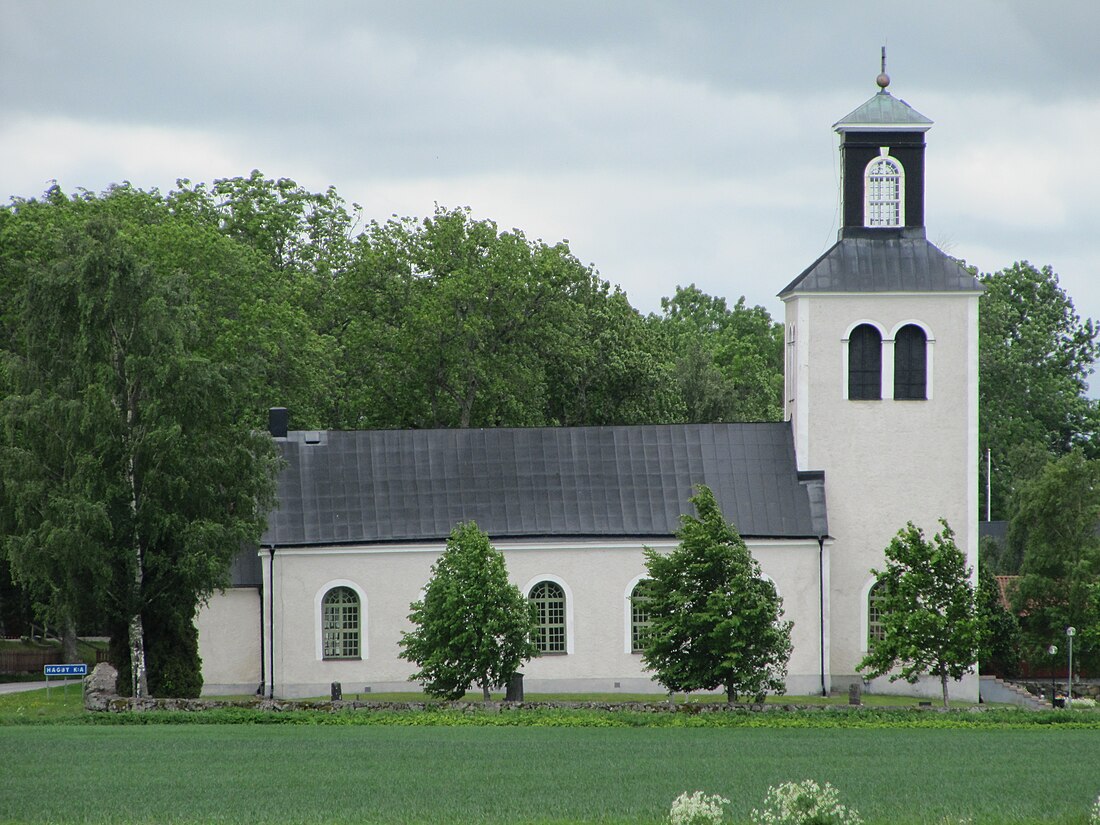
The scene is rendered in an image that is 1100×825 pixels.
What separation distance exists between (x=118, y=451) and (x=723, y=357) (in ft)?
198

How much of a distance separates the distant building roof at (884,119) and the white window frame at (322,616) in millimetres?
17042

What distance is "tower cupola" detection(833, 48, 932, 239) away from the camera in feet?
136

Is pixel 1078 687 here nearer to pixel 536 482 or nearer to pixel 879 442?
pixel 879 442

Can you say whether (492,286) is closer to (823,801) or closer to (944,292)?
(944,292)

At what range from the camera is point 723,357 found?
92.3m

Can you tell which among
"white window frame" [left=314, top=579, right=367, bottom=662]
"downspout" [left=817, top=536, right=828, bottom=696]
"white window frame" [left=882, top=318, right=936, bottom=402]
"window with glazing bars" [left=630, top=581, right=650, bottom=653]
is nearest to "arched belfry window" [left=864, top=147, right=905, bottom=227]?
"white window frame" [left=882, top=318, right=936, bottom=402]

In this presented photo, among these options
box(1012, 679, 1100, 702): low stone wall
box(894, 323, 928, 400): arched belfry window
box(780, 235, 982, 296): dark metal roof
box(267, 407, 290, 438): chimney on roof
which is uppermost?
box(780, 235, 982, 296): dark metal roof

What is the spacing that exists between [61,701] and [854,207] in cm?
2347

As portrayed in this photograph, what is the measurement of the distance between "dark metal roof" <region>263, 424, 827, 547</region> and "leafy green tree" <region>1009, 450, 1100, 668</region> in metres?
10.8

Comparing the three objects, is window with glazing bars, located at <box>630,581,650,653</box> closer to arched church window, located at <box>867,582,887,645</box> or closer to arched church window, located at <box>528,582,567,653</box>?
arched church window, located at <box>528,582,567,653</box>

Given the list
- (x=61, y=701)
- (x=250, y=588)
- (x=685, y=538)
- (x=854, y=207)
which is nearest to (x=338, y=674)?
(x=250, y=588)

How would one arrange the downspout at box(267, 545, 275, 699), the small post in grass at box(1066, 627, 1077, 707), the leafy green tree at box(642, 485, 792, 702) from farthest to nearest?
the small post in grass at box(1066, 627, 1077, 707), the downspout at box(267, 545, 275, 699), the leafy green tree at box(642, 485, 792, 702)

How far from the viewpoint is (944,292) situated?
4091 centimetres

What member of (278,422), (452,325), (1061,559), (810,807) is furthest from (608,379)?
(810,807)
